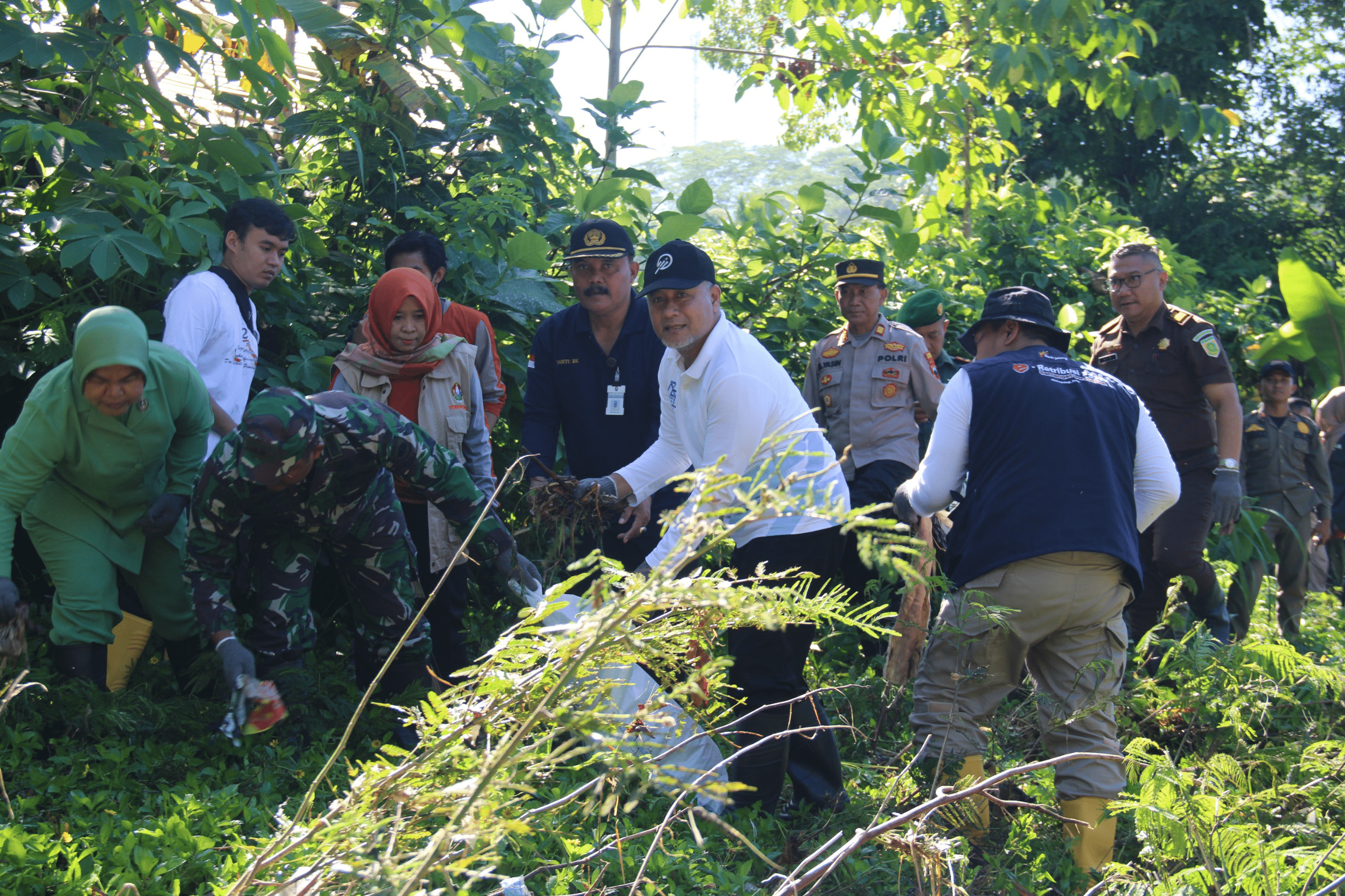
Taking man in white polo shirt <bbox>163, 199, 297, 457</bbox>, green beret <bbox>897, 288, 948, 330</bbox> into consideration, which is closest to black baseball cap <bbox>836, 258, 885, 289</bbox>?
green beret <bbox>897, 288, 948, 330</bbox>

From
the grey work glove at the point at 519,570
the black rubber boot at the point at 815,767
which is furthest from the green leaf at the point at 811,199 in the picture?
the black rubber boot at the point at 815,767

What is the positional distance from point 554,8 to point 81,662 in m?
4.25

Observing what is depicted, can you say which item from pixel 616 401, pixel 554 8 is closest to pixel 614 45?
pixel 554 8

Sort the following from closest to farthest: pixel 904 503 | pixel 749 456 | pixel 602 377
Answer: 1. pixel 749 456
2. pixel 904 503
3. pixel 602 377

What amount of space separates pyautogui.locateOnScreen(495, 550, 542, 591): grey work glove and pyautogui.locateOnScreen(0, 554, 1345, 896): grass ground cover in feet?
2.35

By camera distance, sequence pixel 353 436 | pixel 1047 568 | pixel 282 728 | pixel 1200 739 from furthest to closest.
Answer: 1. pixel 1200 739
2. pixel 282 728
3. pixel 353 436
4. pixel 1047 568

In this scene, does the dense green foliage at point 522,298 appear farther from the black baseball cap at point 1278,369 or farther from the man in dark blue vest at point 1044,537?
the black baseball cap at point 1278,369

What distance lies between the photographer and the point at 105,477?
4008 millimetres

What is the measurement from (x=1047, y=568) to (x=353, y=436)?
2.41 metres

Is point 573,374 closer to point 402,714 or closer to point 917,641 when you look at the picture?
point 402,714

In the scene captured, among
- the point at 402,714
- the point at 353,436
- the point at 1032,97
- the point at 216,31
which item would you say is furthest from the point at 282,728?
the point at 1032,97

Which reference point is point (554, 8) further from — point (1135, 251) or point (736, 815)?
point (736, 815)

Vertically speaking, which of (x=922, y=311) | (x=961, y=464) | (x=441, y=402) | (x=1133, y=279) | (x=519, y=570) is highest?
(x=1133, y=279)

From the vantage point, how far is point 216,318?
4.33 m
